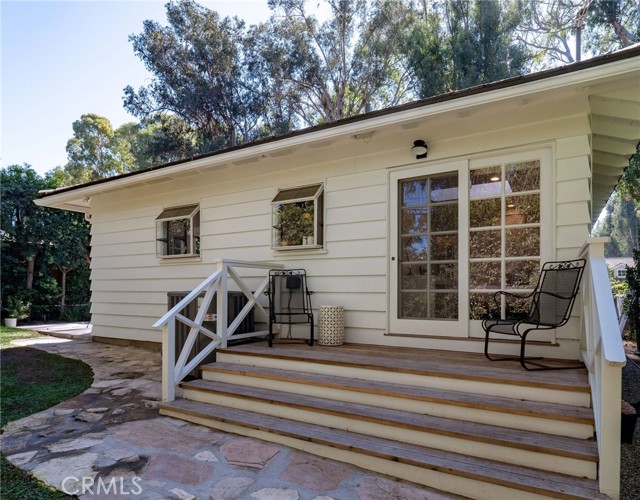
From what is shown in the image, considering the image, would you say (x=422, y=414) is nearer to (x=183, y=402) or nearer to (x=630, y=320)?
(x=183, y=402)

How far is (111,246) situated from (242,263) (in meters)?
3.81

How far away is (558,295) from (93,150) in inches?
927

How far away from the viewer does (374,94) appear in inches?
523

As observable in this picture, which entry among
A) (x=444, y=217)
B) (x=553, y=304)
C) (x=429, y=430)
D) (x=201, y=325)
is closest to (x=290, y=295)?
(x=201, y=325)

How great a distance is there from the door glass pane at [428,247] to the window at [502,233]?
0.19m

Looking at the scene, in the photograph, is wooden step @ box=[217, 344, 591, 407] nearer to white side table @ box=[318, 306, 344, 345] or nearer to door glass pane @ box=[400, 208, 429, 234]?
white side table @ box=[318, 306, 344, 345]

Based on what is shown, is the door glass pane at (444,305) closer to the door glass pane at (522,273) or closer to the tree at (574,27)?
the door glass pane at (522,273)

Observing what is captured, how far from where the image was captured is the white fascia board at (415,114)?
8.75ft

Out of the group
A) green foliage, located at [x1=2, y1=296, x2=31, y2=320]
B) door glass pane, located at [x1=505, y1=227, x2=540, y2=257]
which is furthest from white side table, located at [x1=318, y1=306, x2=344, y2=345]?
green foliage, located at [x1=2, y1=296, x2=31, y2=320]

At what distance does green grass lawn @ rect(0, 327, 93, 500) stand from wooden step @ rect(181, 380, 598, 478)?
1.40 m

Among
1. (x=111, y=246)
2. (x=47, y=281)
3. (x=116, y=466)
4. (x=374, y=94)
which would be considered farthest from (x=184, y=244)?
(x=374, y=94)

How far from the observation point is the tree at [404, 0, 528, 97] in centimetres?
1038

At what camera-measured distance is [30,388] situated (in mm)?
4078

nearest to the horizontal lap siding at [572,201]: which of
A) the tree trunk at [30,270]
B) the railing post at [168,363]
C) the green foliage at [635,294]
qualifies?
the railing post at [168,363]
